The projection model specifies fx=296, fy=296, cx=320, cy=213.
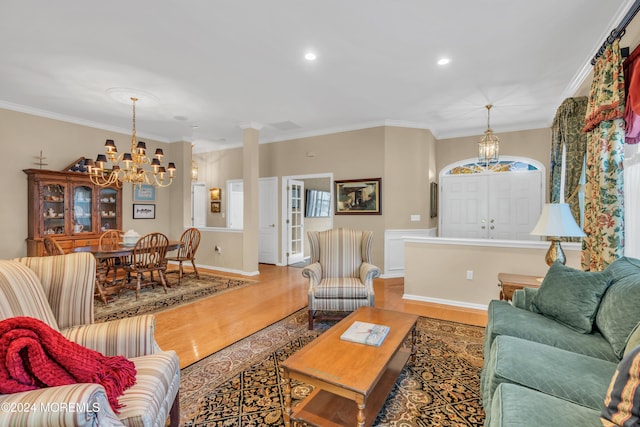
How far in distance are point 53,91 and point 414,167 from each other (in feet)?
18.2

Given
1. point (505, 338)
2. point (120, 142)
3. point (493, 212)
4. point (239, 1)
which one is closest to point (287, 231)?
point (120, 142)

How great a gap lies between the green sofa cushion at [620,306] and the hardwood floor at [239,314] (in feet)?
4.75

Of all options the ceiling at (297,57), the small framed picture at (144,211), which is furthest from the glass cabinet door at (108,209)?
the ceiling at (297,57)

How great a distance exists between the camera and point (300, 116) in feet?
16.6

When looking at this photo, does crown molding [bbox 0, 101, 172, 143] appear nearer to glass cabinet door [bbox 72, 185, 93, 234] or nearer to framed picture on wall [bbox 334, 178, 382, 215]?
glass cabinet door [bbox 72, 185, 93, 234]

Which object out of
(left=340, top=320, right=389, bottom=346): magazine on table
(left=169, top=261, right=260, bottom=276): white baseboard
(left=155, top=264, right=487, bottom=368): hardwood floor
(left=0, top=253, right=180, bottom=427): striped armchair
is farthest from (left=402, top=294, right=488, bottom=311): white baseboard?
(left=0, top=253, right=180, bottom=427): striped armchair

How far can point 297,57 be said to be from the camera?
Answer: 10.2 ft

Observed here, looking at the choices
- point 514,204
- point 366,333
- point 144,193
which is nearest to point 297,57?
point 366,333

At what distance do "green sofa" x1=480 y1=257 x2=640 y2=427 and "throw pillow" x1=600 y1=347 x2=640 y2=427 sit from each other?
0.10 m

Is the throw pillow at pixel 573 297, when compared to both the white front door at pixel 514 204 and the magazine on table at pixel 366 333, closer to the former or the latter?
the magazine on table at pixel 366 333

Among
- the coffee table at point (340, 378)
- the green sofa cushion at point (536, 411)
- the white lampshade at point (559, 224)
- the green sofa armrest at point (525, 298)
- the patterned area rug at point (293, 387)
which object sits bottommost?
the patterned area rug at point (293, 387)

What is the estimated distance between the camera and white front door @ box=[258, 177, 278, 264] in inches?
258

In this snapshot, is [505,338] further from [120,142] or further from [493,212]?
[120,142]

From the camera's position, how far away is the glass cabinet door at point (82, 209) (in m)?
4.84
